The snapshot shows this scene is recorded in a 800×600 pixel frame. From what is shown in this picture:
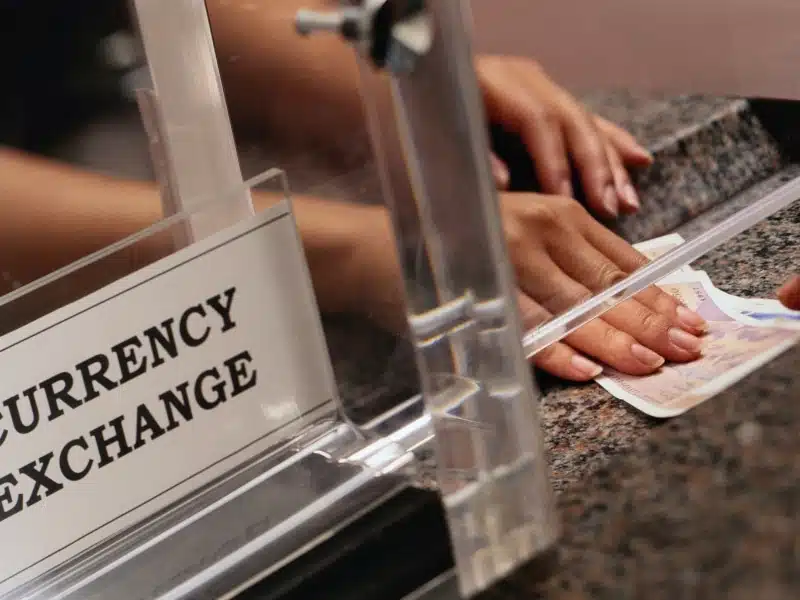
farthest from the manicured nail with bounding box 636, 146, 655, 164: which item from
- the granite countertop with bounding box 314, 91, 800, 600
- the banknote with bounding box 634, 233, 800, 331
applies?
the granite countertop with bounding box 314, 91, 800, 600

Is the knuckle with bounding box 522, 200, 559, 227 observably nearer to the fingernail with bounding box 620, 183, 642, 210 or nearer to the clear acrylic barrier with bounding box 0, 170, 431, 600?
the fingernail with bounding box 620, 183, 642, 210

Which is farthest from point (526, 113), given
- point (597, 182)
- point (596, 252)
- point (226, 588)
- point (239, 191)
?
point (226, 588)

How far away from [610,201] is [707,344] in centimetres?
22

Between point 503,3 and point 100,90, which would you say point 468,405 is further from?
point 503,3

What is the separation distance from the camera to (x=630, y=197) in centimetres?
99

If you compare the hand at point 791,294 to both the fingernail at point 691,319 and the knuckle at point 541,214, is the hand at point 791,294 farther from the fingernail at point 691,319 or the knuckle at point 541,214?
the knuckle at point 541,214

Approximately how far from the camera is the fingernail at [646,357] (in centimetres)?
82

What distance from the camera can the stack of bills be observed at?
745mm

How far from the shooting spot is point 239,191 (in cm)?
67

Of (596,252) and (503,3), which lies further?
(503,3)

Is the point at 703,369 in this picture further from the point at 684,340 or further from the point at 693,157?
the point at 693,157

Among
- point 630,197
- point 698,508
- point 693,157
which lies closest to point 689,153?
point 693,157

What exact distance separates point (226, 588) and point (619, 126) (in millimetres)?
733

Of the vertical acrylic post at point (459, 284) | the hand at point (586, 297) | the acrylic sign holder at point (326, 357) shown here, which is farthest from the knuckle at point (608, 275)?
the vertical acrylic post at point (459, 284)
